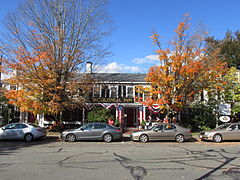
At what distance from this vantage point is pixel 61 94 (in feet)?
56.3

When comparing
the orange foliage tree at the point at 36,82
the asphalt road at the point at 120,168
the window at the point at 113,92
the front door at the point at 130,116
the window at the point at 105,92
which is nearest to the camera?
the asphalt road at the point at 120,168

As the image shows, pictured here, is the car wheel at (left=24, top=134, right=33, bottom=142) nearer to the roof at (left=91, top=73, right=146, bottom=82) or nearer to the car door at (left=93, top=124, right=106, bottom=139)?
the car door at (left=93, top=124, right=106, bottom=139)

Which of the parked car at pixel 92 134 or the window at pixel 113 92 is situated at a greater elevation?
the window at pixel 113 92

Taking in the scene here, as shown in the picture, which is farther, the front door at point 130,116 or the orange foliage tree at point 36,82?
the front door at point 130,116

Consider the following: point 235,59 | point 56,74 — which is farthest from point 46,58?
point 235,59

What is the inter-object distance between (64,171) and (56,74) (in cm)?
1157

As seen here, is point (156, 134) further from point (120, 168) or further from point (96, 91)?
point (96, 91)

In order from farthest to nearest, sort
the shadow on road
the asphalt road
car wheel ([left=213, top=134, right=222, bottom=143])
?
car wheel ([left=213, top=134, right=222, bottom=143])
the shadow on road
the asphalt road

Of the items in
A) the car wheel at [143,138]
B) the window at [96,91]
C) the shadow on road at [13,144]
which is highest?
the window at [96,91]

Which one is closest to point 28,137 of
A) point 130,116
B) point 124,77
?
point 130,116

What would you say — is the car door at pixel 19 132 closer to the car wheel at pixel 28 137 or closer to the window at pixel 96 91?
the car wheel at pixel 28 137

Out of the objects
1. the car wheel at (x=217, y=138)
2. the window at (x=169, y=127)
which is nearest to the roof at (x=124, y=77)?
the window at (x=169, y=127)

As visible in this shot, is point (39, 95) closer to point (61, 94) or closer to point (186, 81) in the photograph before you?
point (61, 94)

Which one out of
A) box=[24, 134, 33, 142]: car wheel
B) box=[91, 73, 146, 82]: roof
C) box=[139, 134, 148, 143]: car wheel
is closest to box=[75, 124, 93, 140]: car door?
box=[24, 134, 33, 142]: car wheel
